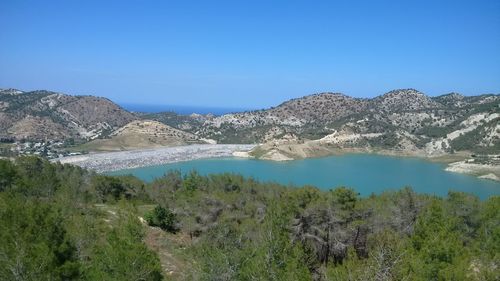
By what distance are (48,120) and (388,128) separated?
12319cm

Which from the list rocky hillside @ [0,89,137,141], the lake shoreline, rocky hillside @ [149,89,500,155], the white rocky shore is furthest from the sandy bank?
rocky hillside @ [0,89,137,141]

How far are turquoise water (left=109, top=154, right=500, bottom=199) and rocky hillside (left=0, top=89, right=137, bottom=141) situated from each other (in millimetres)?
61589

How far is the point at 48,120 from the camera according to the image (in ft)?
550

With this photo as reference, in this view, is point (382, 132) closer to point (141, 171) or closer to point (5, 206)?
point (141, 171)

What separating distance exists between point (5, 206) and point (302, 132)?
15202cm

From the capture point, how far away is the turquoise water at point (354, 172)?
90.3m

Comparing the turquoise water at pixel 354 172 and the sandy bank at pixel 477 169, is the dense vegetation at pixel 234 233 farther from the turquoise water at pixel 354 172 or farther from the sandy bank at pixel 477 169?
the sandy bank at pixel 477 169

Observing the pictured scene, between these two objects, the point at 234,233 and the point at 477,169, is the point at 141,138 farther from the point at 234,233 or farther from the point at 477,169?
the point at 234,233

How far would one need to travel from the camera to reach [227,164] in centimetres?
12056

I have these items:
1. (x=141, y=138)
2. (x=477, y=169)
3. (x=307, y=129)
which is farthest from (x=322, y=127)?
(x=477, y=169)

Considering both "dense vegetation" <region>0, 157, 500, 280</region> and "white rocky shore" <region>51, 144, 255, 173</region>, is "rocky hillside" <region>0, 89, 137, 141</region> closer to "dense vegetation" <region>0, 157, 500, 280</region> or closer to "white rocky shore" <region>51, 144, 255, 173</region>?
"white rocky shore" <region>51, 144, 255, 173</region>

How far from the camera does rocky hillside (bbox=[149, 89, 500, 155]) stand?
144600 mm

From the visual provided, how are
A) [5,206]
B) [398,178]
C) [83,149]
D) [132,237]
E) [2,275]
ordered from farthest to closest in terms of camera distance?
[83,149] → [398,178] → [5,206] → [132,237] → [2,275]

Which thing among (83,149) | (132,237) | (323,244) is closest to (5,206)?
(132,237)
